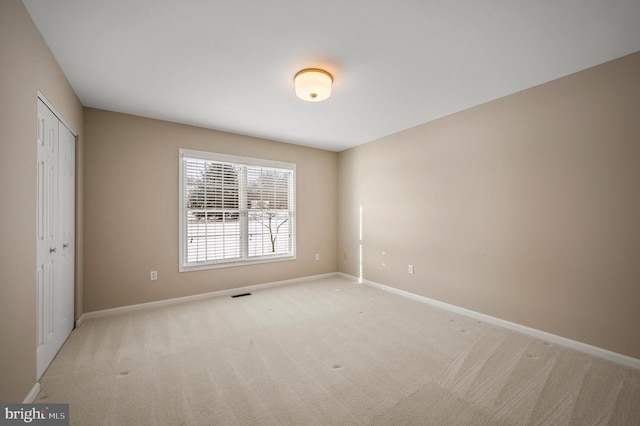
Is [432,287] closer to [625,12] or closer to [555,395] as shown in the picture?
[555,395]

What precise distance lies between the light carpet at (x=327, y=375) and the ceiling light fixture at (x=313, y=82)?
97.5 inches

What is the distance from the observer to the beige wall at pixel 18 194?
156 centimetres

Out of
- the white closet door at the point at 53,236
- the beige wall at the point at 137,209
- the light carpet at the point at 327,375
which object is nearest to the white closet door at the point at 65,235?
the white closet door at the point at 53,236

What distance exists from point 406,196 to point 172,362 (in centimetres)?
367

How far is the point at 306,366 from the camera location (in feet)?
7.66

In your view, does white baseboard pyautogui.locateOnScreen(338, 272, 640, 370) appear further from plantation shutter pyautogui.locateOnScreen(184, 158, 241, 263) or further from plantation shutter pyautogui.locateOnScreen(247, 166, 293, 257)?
plantation shutter pyautogui.locateOnScreen(184, 158, 241, 263)

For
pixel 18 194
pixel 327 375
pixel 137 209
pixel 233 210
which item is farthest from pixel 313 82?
pixel 137 209

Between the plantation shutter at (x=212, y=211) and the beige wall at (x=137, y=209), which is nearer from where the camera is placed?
the beige wall at (x=137, y=209)

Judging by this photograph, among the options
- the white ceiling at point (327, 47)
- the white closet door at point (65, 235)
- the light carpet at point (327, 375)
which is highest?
the white ceiling at point (327, 47)

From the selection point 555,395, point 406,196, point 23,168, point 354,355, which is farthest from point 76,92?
point 555,395

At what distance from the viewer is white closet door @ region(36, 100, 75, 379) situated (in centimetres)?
221

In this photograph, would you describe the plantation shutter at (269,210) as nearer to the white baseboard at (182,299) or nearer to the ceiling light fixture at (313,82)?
the white baseboard at (182,299)

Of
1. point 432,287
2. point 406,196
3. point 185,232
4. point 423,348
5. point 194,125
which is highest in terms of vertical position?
point 194,125

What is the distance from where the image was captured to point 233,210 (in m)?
4.52
